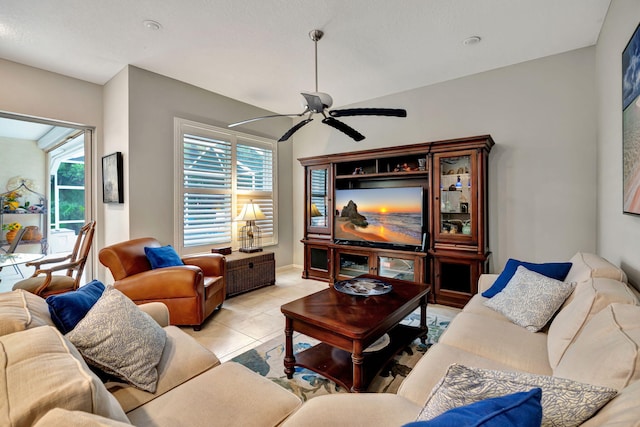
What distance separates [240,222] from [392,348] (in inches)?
131

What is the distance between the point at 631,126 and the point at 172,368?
120 inches

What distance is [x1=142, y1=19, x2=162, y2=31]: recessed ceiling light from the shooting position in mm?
2748

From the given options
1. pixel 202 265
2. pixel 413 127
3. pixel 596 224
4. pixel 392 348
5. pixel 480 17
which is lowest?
pixel 392 348

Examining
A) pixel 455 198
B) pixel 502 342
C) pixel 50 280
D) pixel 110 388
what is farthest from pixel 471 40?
pixel 50 280

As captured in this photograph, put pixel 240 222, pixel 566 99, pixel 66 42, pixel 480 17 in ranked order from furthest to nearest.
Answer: pixel 240 222
pixel 566 99
pixel 66 42
pixel 480 17

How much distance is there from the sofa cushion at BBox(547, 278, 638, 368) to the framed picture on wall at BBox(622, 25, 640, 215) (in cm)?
56

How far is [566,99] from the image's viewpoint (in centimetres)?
329

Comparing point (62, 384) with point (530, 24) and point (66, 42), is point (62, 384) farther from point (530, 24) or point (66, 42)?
point (530, 24)

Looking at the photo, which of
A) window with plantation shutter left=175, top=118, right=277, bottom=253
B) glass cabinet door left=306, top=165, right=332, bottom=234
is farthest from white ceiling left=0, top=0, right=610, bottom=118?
glass cabinet door left=306, top=165, right=332, bottom=234

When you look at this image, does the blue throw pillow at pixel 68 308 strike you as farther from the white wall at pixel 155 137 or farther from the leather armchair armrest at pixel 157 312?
the white wall at pixel 155 137

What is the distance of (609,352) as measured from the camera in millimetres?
1006

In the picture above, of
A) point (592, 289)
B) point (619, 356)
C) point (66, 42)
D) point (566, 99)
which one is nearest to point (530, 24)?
point (566, 99)

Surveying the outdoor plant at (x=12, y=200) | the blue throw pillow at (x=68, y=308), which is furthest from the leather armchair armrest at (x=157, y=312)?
the outdoor plant at (x=12, y=200)

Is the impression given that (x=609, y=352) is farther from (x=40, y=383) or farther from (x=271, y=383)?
(x=40, y=383)
